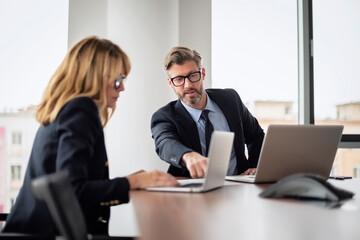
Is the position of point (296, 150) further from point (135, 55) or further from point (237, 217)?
point (135, 55)

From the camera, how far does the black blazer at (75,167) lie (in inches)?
54.9

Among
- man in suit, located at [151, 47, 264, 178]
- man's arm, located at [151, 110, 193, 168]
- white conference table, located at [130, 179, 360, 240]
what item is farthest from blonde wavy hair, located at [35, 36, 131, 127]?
man in suit, located at [151, 47, 264, 178]

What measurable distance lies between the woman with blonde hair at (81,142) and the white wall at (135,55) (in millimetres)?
1659

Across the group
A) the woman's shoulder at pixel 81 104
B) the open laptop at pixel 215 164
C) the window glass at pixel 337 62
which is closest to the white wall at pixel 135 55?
the window glass at pixel 337 62

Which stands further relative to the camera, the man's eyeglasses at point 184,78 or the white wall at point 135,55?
the white wall at point 135,55

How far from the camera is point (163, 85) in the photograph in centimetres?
348

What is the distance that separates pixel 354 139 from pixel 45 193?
363 cm

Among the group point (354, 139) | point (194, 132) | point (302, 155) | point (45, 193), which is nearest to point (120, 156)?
point (194, 132)

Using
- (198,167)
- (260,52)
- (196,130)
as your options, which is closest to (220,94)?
(196,130)

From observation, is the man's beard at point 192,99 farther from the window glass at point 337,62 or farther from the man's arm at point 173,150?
the window glass at point 337,62

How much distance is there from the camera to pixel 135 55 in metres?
3.44

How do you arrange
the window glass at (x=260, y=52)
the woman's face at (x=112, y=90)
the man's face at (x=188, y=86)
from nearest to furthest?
1. the woman's face at (x=112, y=90)
2. the man's face at (x=188, y=86)
3. the window glass at (x=260, y=52)

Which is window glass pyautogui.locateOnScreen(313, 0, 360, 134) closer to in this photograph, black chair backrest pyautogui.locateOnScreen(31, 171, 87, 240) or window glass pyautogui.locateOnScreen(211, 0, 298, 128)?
window glass pyautogui.locateOnScreen(211, 0, 298, 128)

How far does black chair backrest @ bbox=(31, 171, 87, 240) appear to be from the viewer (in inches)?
35.2
